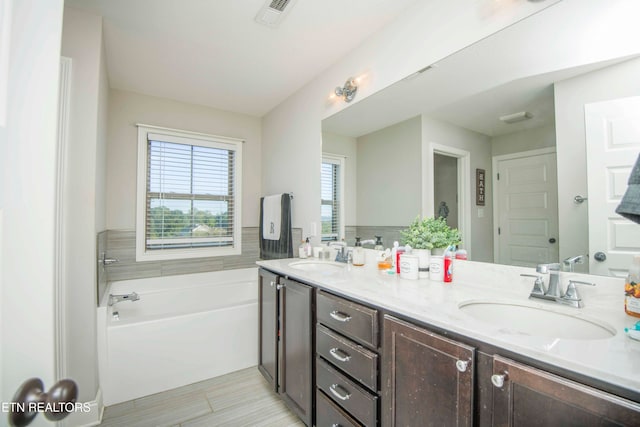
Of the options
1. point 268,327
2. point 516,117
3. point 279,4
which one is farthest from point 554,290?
point 279,4

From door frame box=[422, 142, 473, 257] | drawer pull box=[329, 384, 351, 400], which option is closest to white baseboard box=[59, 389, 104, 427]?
drawer pull box=[329, 384, 351, 400]

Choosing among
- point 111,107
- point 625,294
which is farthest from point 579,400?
point 111,107

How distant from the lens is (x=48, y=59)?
453 mm

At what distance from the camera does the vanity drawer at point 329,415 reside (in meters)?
1.29

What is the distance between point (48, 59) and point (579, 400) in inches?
47.8

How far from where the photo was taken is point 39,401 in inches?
15.4

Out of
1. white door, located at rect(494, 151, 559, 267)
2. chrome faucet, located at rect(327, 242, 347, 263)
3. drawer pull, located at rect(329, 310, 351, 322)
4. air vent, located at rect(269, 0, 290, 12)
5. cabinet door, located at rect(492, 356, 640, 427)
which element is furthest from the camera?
chrome faucet, located at rect(327, 242, 347, 263)

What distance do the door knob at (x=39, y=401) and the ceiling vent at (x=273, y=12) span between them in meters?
1.97

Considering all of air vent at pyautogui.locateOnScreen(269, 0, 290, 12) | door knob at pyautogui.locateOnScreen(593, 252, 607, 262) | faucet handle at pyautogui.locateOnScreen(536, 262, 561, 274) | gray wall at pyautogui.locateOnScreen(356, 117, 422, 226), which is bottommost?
faucet handle at pyautogui.locateOnScreen(536, 262, 561, 274)

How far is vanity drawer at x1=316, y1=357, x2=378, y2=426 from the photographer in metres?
1.17

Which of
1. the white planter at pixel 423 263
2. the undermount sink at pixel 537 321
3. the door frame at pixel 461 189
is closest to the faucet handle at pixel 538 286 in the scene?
the undermount sink at pixel 537 321

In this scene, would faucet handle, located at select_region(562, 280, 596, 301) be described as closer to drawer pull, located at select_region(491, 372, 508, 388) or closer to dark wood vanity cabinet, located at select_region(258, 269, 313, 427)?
drawer pull, located at select_region(491, 372, 508, 388)

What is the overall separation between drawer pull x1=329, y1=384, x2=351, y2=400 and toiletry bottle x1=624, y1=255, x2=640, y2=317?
41.6 inches

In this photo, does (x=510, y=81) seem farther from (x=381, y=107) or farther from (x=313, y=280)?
(x=313, y=280)
